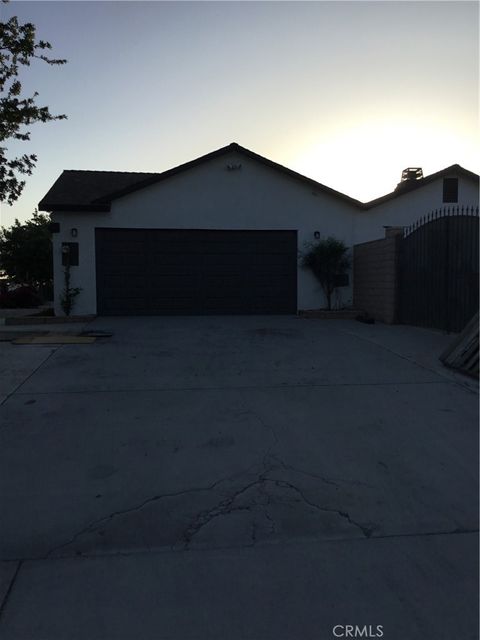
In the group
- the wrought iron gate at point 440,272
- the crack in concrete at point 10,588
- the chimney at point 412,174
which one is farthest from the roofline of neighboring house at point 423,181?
the crack in concrete at point 10,588

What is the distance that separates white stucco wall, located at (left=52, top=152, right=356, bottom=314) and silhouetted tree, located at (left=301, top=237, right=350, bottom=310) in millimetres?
250

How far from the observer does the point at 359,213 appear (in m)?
15.4

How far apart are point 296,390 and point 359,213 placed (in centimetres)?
1044

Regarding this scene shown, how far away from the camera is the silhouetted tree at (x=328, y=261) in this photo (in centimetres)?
1454

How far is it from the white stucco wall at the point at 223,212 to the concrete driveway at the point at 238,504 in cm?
798

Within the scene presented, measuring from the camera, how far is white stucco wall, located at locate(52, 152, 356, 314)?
558 inches

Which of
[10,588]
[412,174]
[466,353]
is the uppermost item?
[412,174]

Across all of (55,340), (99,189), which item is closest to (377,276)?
(55,340)

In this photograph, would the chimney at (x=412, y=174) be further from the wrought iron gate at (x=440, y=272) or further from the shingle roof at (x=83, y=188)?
the shingle roof at (x=83, y=188)

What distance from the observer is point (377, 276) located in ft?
42.3

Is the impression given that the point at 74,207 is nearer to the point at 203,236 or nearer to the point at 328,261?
the point at 203,236

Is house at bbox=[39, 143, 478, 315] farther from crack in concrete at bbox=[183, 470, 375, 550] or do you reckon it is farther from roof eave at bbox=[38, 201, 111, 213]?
crack in concrete at bbox=[183, 470, 375, 550]

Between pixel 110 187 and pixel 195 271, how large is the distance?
14.8 feet

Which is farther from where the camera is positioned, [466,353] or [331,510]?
[466,353]
